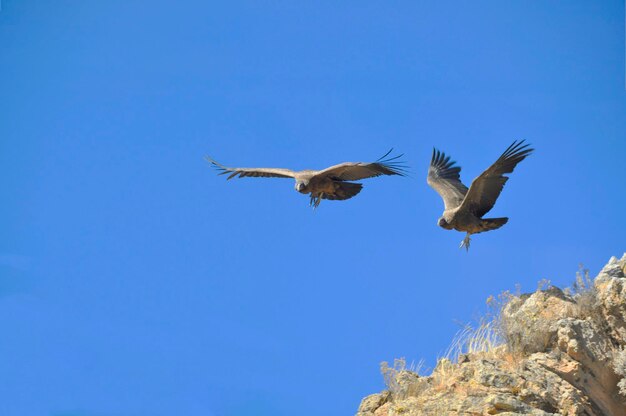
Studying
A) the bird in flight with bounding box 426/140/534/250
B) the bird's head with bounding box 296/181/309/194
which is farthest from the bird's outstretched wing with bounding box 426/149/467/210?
the bird's head with bounding box 296/181/309/194

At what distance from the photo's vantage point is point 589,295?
40.3 ft

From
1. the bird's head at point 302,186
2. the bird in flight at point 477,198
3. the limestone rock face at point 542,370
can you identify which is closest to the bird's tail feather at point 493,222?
the bird in flight at point 477,198

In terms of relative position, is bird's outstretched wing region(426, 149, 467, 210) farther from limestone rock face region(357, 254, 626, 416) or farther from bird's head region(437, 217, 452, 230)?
limestone rock face region(357, 254, 626, 416)

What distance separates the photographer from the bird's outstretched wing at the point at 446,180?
52.1 feet

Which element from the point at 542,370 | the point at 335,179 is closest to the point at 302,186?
the point at 335,179

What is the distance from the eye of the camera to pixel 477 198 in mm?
14508

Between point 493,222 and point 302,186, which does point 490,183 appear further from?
point 302,186

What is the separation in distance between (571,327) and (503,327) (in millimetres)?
1031

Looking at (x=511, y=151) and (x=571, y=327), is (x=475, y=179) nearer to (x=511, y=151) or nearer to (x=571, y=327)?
(x=511, y=151)

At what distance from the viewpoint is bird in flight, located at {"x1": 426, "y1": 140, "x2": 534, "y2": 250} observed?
1381cm

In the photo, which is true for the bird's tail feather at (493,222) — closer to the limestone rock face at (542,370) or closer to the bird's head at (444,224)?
the bird's head at (444,224)

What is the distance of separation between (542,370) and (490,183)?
377 cm

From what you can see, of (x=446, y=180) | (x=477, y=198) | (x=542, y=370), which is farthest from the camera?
(x=446, y=180)

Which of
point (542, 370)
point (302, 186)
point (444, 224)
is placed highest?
point (302, 186)
